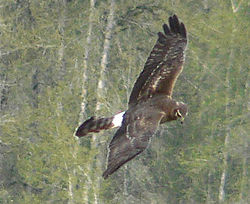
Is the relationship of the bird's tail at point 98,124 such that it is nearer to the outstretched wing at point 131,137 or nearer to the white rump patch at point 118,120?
the white rump patch at point 118,120

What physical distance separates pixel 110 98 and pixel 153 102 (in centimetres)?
650

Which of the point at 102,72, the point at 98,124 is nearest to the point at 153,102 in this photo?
the point at 98,124

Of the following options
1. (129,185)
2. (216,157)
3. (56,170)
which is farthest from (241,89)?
(56,170)

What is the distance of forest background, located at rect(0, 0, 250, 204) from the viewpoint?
18438 millimetres

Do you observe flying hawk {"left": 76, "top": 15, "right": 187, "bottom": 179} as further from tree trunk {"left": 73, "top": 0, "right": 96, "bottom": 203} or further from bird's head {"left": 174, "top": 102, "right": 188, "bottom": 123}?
tree trunk {"left": 73, "top": 0, "right": 96, "bottom": 203}

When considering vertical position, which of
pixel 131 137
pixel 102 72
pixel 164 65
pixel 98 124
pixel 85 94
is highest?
pixel 102 72

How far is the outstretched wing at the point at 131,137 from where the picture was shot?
34.6 feet

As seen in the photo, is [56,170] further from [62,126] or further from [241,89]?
[241,89]

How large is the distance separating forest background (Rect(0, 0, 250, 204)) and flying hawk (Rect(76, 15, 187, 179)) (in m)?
5.52

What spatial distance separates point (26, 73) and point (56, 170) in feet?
7.71

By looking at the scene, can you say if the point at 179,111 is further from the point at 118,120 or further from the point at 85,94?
the point at 85,94

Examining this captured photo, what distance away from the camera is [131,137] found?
11.1 m

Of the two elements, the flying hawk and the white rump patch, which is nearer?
the flying hawk

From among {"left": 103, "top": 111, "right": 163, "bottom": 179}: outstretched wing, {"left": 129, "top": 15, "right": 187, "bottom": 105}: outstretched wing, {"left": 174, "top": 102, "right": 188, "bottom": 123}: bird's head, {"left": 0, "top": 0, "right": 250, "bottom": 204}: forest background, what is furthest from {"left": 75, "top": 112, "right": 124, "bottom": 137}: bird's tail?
{"left": 0, "top": 0, "right": 250, "bottom": 204}: forest background
